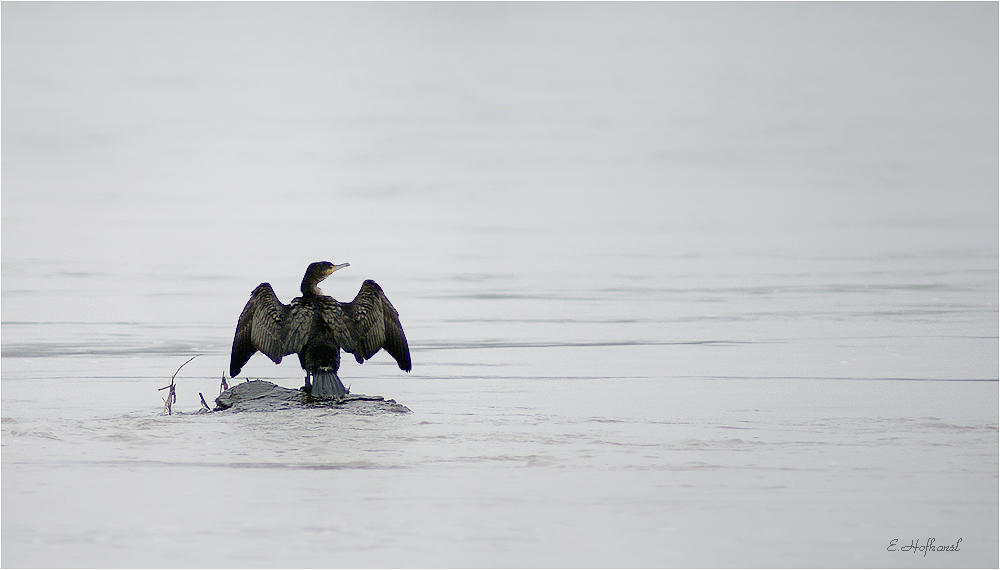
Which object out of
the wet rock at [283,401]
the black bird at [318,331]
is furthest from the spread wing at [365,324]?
the wet rock at [283,401]

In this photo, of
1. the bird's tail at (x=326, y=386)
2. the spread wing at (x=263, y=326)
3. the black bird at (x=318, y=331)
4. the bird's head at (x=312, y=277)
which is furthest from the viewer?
the bird's head at (x=312, y=277)

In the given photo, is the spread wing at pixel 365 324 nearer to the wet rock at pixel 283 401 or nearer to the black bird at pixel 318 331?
the black bird at pixel 318 331

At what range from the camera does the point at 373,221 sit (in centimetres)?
2428

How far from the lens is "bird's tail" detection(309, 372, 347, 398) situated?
8.00 m

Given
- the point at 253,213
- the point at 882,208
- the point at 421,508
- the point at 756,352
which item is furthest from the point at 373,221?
the point at 421,508

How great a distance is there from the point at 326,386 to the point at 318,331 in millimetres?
388

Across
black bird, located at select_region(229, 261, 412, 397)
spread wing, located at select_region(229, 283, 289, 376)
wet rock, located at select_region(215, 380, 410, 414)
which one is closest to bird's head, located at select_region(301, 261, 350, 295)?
black bird, located at select_region(229, 261, 412, 397)

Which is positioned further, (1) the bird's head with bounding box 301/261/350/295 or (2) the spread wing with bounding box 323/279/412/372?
(1) the bird's head with bounding box 301/261/350/295

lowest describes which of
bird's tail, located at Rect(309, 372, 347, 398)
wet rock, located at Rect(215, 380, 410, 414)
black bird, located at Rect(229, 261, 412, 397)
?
wet rock, located at Rect(215, 380, 410, 414)

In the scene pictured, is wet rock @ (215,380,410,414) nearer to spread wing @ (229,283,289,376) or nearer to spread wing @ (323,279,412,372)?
spread wing @ (229,283,289,376)

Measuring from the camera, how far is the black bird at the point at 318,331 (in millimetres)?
8203

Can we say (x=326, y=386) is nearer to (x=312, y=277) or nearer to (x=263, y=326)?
(x=263, y=326)

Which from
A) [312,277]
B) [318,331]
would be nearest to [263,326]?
[318,331]

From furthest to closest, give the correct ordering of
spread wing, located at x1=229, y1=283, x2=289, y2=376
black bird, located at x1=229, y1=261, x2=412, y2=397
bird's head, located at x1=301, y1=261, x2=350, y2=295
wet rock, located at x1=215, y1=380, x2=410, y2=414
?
bird's head, located at x1=301, y1=261, x2=350, y2=295 → spread wing, located at x1=229, y1=283, x2=289, y2=376 → black bird, located at x1=229, y1=261, x2=412, y2=397 → wet rock, located at x1=215, y1=380, x2=410, y2=414
